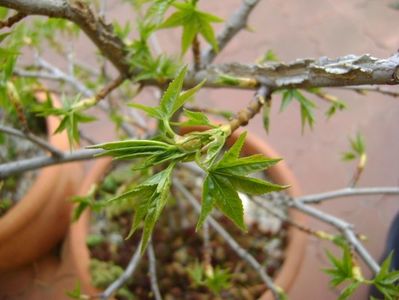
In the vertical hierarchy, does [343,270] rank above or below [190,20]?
below

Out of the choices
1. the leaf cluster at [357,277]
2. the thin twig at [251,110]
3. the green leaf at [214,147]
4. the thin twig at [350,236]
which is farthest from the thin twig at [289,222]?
the green leaf at [214,147]

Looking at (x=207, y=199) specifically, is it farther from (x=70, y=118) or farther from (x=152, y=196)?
(x=70, y=118)

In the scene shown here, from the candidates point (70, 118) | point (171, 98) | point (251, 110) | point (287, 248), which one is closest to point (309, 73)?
point (251, 110)

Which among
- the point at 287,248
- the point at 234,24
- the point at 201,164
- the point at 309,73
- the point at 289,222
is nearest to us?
the point at 201,164

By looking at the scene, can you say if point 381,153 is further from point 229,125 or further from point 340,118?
point 229,125

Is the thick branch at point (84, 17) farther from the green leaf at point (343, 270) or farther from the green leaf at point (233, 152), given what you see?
the green leaf at point (343, 270)

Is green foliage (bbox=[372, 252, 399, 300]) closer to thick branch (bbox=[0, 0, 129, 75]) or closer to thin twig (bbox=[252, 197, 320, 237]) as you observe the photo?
thin twig (bbox=[252, 197, 320, 237])
